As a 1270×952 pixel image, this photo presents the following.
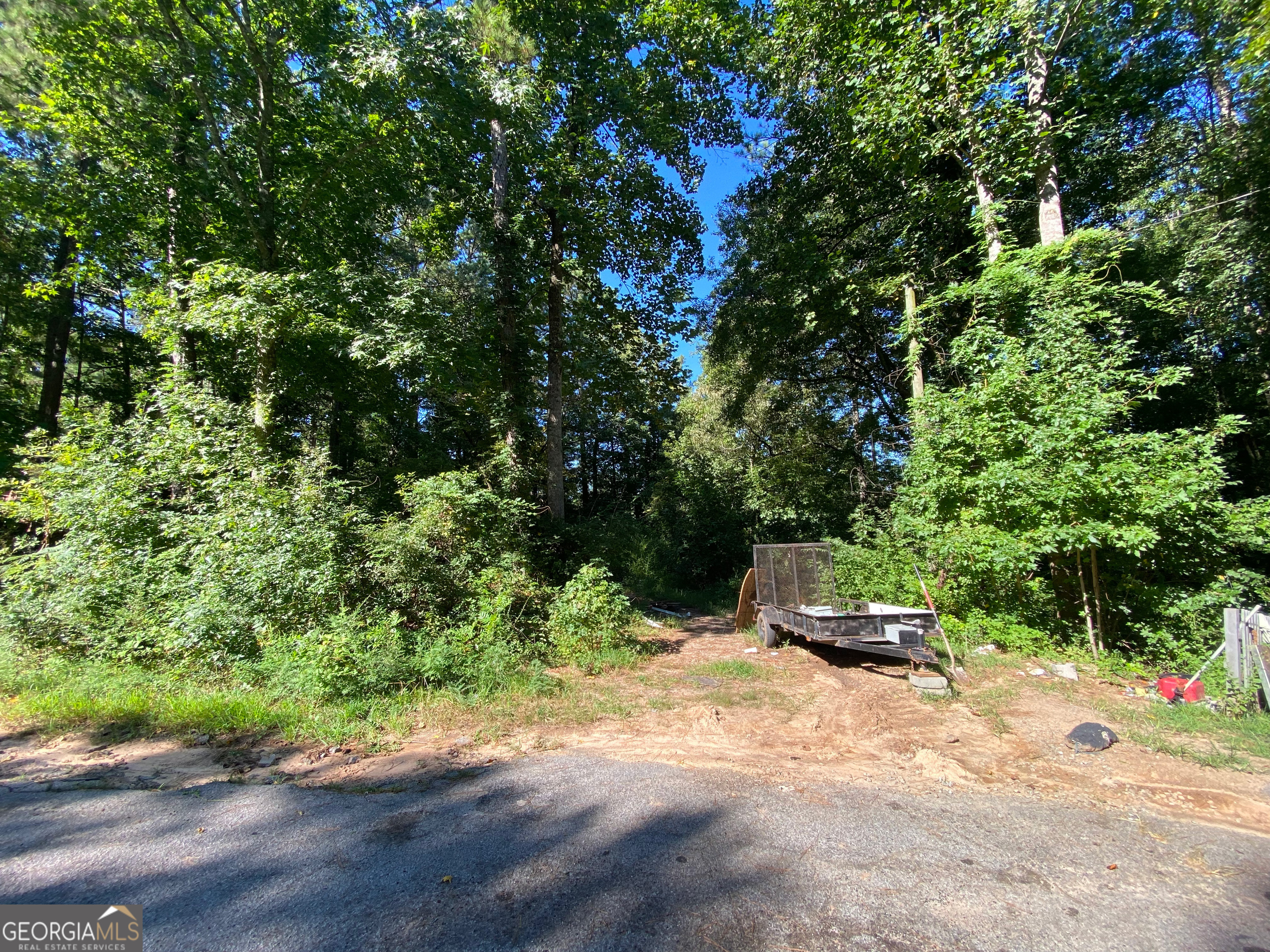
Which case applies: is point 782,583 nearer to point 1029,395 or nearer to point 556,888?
point 1029,395

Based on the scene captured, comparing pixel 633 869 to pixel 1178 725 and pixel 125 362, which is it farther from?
pixel 125 362

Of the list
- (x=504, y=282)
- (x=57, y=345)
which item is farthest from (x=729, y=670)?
(x=57, y=345)

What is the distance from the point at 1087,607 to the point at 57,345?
2513cm

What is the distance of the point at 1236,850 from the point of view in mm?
3242

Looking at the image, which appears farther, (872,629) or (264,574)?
(872,629)

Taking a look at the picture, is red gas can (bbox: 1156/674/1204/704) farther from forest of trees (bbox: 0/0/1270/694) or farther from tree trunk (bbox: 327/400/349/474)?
tree trunk (bbox: 327/400/349/474)

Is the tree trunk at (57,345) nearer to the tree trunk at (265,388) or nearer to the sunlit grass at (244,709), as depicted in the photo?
the tree trunk at (265,388)

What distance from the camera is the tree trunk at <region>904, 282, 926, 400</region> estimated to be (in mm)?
11062

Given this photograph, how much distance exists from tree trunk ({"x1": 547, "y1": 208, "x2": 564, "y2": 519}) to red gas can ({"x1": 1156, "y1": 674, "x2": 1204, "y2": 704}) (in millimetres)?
10167

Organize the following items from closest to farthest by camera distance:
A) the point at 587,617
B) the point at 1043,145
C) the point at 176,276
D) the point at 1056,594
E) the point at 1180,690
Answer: the point at 1180,690 < the point at 1056,594 < the point at 587,617 < the point at 1043,145 < the point at 176,276

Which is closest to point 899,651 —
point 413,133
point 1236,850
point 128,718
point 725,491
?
point 1236,850

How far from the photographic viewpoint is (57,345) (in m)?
15.5

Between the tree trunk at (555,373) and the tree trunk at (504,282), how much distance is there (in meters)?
0.87

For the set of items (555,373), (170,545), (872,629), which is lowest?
(872,629)
